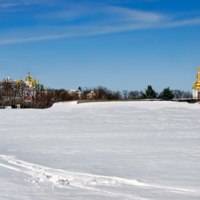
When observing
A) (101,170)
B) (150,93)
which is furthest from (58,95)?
(101,170)

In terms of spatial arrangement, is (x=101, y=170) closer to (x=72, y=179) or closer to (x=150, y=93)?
(x=72, y=179)

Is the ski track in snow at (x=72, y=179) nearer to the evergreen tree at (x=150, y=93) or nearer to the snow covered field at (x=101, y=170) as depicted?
the snow covered field at (x=101, y=170)

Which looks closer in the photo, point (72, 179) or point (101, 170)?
point (72, 179)

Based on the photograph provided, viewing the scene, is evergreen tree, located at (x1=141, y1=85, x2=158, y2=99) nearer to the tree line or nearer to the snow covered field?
the tree line

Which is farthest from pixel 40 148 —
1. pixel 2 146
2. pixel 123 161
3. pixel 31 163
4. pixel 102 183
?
pixel 102 183

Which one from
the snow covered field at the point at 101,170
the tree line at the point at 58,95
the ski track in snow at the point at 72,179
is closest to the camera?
the snow covered field at the point at 101,170

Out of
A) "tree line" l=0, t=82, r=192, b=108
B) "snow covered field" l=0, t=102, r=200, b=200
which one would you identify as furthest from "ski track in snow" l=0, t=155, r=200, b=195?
"tree line" l=0, t=82, r=192, b=108

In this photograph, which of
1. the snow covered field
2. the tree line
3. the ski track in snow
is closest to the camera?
the snow covered field

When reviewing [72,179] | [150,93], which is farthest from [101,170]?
[150,93]

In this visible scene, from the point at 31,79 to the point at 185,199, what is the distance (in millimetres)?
121832

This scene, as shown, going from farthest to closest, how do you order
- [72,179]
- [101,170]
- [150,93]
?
[150,93], [101,170], [72,179]

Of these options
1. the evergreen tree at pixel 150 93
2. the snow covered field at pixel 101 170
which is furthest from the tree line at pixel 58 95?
the snow covered field at pixel 101 170

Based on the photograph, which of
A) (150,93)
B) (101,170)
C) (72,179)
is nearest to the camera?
(72,179)

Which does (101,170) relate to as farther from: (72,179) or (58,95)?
(58,95)
